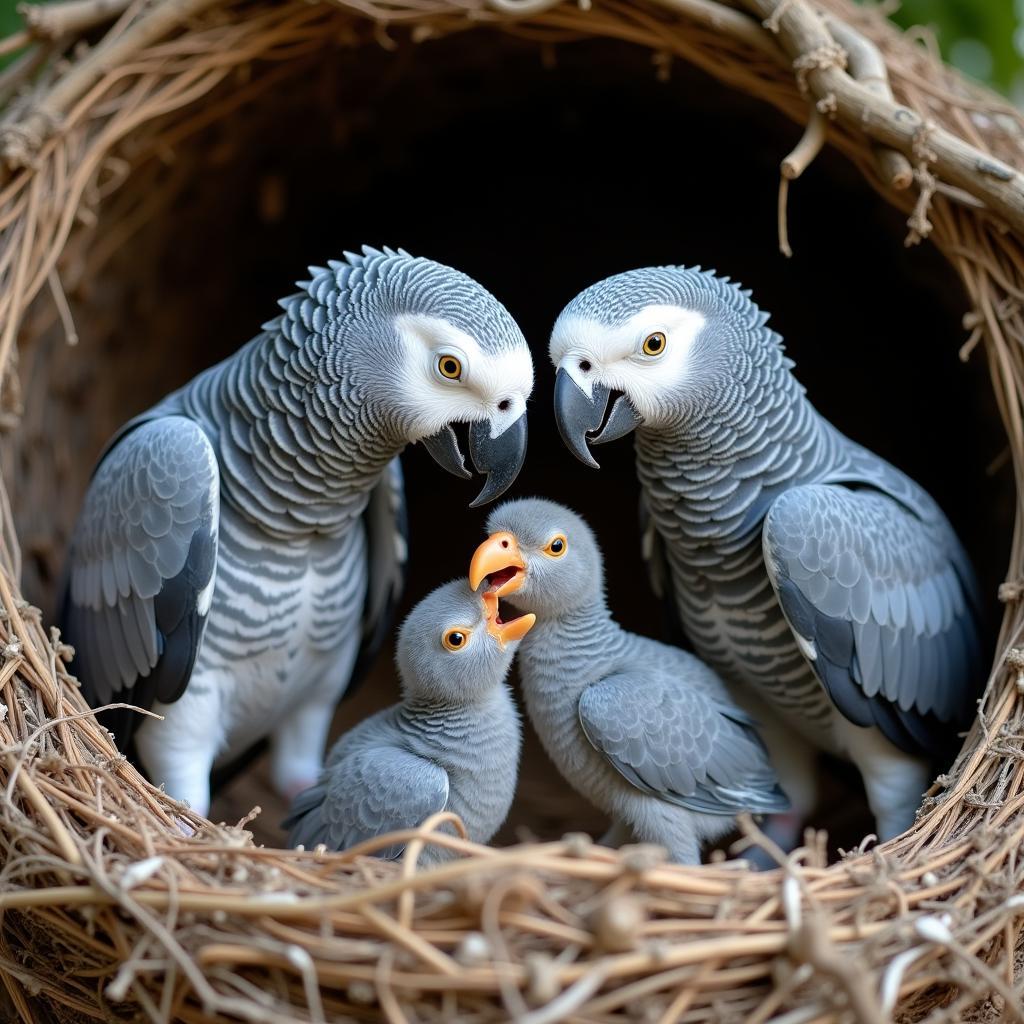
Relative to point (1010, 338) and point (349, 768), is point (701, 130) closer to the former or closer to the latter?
point (1010, 338)

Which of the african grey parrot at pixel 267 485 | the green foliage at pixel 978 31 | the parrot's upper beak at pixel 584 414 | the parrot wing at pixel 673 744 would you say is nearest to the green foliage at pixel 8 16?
the african grey parrot at pixel 267 485

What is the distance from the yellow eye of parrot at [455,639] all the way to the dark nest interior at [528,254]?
0.68m

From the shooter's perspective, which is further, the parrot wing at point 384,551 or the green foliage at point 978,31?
the green foliage at point 978,31

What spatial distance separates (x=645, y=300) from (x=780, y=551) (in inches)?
17.1

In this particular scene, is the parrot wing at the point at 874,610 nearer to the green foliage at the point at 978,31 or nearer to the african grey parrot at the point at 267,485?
the african grey parrot at the point at 267,485

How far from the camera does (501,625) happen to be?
1692mm

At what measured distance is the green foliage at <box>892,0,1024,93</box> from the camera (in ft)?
8.73

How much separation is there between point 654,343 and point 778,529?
0.35 metres

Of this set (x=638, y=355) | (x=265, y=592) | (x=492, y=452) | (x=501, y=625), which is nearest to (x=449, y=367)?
(x=492, y=452)

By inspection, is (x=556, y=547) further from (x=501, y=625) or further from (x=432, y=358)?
(x=432, y=358)

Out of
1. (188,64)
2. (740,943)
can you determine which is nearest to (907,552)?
(740,943)

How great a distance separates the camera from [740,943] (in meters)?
1.17

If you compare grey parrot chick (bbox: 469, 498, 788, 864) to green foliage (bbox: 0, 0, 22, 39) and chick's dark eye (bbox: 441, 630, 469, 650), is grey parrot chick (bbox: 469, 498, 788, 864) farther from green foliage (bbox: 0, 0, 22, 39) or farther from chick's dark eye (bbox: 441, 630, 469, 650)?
green foliage (bbox: 0, 0, 22, 39)

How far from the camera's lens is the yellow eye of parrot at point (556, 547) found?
172 centimetres
